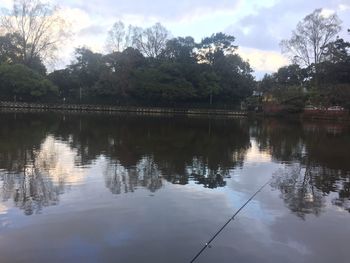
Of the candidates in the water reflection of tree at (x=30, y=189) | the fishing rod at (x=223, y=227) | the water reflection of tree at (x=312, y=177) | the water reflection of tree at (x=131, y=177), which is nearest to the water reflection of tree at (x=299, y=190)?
the water reflection of tree at (x=312, y=177)

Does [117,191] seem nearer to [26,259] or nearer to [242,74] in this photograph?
[26,259]

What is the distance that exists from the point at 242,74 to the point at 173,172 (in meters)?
66.6

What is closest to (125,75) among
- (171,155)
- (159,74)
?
(159,74)

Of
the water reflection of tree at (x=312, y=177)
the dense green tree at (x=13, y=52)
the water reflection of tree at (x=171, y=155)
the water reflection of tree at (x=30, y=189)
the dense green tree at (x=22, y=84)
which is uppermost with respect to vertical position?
the dense green tree at (x=13, y=52)

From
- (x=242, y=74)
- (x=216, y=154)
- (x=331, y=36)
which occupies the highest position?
(x=331, y=36)

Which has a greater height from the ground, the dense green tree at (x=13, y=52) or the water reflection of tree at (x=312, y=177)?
the dense green tree at (x=13, y=52)

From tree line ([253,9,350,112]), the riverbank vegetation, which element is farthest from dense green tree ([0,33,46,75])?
tree line ([253,9,350,112])

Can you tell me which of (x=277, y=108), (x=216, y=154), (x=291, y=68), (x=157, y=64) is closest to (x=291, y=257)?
(x=216, y=154)

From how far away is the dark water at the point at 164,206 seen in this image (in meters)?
7.19

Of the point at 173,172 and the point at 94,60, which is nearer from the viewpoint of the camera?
the point at 173,172

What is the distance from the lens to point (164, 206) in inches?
390

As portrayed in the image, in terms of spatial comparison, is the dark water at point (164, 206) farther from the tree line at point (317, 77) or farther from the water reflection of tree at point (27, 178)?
the tree line at point (317, 77)

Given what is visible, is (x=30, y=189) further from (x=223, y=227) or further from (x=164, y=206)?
(x=223, y=227)

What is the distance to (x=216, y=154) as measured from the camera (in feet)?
64.8
